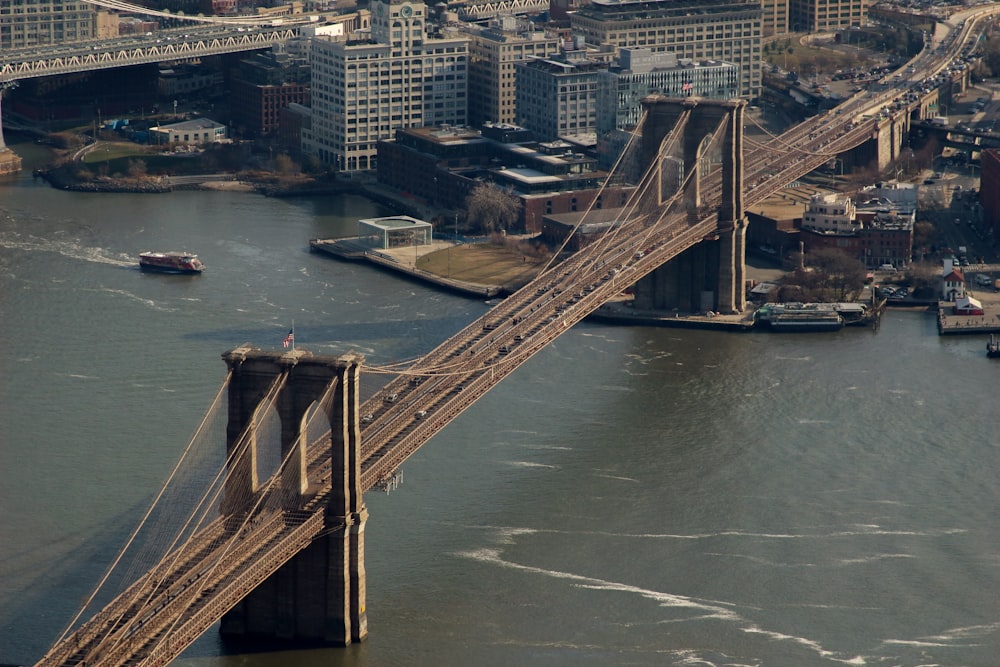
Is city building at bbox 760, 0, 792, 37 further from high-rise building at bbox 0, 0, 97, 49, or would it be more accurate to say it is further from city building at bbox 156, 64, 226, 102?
high-rise building at bbox 0, 0, 97, 49

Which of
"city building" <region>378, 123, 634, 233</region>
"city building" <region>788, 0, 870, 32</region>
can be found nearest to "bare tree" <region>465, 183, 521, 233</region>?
"city building" <region>378, 123, 634, 233</region>

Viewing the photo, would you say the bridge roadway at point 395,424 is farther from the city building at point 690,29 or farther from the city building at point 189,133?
the city building at point 189,133

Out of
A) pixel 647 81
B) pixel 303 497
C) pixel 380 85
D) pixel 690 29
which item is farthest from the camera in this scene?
pixel 690 29

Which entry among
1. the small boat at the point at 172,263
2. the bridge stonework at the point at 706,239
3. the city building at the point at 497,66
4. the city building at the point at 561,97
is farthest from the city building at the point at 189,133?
the bridge stonework at the point at 706,239

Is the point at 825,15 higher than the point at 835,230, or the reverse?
the point at 825,15

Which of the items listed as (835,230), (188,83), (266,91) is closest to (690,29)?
(266,91)

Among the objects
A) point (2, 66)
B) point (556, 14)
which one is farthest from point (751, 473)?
point (556, 14)

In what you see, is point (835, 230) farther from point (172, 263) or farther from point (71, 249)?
point (71, 249)
